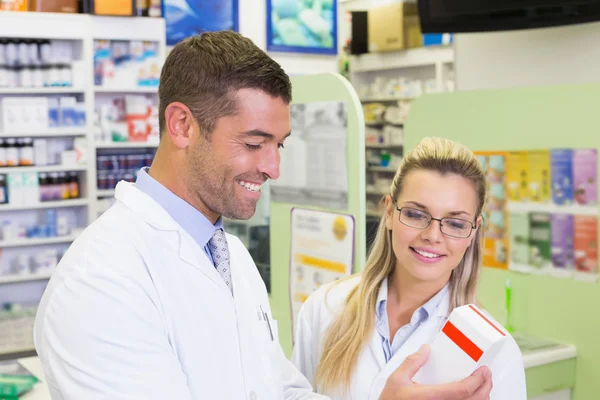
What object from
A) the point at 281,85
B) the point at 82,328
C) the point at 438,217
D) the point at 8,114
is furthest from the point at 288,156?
the point at 8,114

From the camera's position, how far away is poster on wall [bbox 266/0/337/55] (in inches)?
372

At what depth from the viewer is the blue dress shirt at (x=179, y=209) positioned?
1.59m

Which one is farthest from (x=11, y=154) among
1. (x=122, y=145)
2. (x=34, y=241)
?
(x=122, y=145)

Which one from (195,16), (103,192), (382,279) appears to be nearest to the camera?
(382,279)

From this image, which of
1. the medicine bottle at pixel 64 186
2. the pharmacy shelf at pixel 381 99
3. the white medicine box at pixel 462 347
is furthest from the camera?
the pharmacy shelf at pixel 381 99

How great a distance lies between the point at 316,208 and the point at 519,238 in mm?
952

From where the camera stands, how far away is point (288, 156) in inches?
150

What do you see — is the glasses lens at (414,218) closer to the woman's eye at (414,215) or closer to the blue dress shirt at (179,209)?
the woman's eye at (414,215)

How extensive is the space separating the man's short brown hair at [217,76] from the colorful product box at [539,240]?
87.3 inches

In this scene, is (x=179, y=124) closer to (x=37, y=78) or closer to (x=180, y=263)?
(x=180, y=263)

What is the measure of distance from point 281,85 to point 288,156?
7.31ft

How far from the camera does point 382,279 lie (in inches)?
90.1

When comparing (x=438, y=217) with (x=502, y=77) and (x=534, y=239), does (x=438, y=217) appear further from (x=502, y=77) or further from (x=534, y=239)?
(x=502, y=77)

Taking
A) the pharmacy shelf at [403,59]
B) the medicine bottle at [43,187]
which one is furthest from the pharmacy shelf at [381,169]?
the medicine bottle at [43,187]
